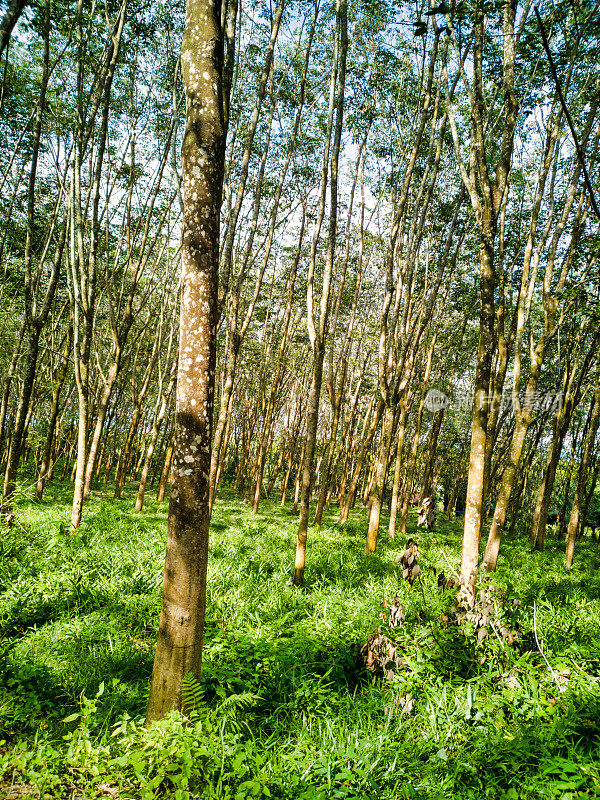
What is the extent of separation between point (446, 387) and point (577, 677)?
19.1 meters

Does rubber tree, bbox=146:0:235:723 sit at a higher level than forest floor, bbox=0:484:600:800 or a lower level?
higher

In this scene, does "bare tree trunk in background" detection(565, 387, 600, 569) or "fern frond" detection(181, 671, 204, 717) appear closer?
"fern frond" detection(181, 671, 204, 717)

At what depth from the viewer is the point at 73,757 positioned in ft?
8.58

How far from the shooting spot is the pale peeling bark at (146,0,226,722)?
2736mm

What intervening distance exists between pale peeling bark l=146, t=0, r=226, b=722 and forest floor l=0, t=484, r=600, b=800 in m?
0.26

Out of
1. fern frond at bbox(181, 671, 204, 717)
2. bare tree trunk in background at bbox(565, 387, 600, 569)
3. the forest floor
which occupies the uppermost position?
bare tree trunk in background at bbox(565, 387, 600, 569)

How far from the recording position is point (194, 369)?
9.27ft

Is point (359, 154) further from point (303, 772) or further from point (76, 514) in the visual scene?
point (303, 772)

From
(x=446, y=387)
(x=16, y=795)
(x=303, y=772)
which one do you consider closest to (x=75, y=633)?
(x=16, y=795)
